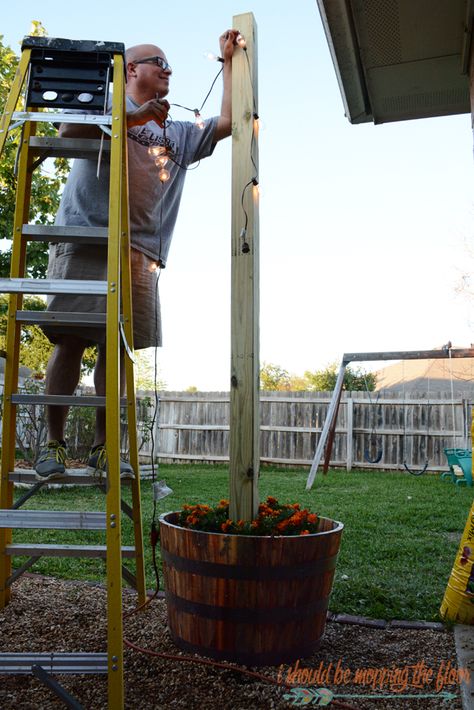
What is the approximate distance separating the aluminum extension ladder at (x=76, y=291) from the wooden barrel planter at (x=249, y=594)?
314 millimetres

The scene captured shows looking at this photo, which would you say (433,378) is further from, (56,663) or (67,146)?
(56,663)

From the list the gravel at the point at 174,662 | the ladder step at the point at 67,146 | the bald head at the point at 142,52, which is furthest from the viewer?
the bald head at the point at 142,52

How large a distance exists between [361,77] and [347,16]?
1.65 feet

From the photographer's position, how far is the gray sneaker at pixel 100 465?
1759 millimetres

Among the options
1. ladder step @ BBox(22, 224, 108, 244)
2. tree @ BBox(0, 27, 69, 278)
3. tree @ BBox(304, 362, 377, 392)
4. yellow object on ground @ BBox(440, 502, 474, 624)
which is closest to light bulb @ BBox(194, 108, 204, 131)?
ladder step @ BBox(22, 224, 108, 244)

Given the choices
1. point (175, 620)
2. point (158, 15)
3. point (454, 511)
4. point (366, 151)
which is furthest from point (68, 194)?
point (366, 151)

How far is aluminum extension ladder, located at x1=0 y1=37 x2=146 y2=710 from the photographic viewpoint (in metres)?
1.27

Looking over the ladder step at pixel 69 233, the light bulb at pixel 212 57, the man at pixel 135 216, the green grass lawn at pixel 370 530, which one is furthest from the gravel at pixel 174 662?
the light bulb at pixel 212 57

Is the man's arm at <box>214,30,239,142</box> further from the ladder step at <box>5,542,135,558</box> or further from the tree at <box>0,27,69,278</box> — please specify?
the tree at <box>0,27,69,278</box>

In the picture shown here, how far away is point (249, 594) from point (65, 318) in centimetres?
96

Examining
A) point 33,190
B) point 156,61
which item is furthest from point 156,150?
point 33,190

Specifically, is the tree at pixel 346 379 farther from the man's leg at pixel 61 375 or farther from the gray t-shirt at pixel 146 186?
the man's leg at pixel 61 375

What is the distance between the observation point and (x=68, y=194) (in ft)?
6.85

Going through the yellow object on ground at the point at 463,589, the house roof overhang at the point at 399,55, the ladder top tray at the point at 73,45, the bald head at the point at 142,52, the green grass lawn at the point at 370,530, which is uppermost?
the house roof overhang at the point at 399,55
